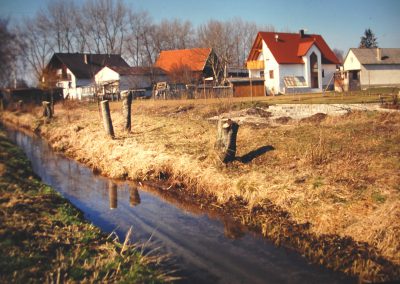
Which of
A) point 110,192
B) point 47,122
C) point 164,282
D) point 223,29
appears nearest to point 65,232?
point 164,282

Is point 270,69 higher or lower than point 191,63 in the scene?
lower

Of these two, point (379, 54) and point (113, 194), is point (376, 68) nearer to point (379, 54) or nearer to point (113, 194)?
point (379, 54)

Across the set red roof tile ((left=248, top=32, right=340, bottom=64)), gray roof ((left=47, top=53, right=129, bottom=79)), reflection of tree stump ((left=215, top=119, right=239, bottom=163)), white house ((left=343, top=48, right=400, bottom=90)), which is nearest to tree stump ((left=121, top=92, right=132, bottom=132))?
reflection of tree stump ((left=215, top=119, right=239, bottom=163))

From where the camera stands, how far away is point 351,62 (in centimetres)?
5244

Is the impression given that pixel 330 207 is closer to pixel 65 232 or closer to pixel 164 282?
pixel 164 282

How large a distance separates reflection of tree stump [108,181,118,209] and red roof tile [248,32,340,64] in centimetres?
3595

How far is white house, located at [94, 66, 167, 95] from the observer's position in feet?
152

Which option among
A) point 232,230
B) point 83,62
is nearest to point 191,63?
point 83,62

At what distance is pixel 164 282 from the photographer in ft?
17.1

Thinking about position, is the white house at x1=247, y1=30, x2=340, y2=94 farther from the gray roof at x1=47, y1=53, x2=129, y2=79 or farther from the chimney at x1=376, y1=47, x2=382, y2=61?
the gray roof at x1=47, y1=53, x2=129, y2=79

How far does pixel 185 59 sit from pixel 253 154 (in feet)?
154

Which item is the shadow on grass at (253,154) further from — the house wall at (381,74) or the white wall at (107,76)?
the house wall at (381,74)

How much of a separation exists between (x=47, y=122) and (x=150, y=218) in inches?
783

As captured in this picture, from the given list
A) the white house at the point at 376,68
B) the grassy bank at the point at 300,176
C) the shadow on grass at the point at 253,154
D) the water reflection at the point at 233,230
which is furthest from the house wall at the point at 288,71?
the water reflection at the point at 233,230
